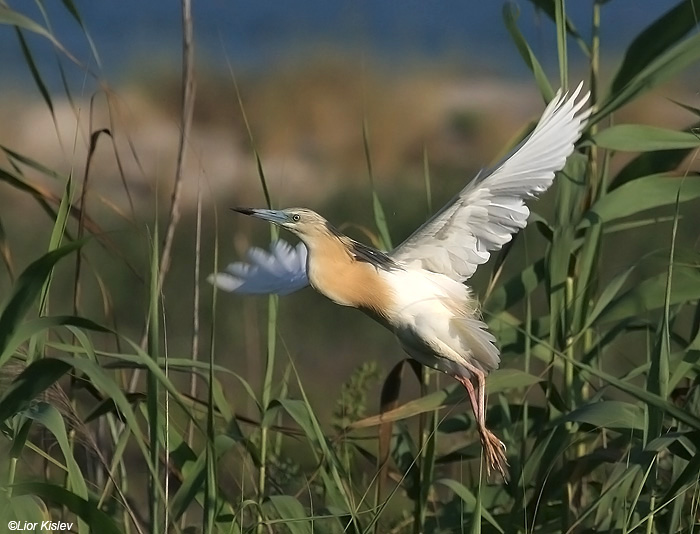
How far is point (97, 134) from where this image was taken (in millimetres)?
1652

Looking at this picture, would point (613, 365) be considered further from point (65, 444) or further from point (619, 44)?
point (65, 444)

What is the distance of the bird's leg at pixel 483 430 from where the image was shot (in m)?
1.60

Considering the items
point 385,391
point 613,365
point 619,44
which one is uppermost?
point 619,44

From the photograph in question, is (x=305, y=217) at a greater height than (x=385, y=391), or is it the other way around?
(x=305, y=217)

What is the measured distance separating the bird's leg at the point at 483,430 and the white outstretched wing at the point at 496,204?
0.16m

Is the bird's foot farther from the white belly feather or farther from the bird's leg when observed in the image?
the white belly feather

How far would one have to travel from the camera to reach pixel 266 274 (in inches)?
72.1

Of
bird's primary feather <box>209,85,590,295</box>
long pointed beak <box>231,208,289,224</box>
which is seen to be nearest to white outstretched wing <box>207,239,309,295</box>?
bird's primary feather <box>209,85,590,295</box>

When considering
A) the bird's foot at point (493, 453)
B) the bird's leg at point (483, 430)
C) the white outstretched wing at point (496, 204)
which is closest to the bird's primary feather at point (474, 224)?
the white outstretched wing at point (496, 204)

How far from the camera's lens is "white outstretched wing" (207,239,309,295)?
1796mm

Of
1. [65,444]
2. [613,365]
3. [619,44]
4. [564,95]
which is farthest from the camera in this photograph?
[619,44]

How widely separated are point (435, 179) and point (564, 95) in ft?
9.29

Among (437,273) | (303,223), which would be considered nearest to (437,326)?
(437,273)

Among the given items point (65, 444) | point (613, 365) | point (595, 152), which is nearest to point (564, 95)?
point (595, 152)
